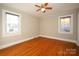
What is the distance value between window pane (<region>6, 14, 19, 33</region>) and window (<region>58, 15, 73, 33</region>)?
53cm

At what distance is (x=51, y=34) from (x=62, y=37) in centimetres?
14

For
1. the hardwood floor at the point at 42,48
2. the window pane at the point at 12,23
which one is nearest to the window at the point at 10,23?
the window pane at the point at 12,23

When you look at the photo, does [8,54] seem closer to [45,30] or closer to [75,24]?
[45,30]

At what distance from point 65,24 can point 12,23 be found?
631 mm

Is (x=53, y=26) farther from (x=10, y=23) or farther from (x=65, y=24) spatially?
(x=10, y=23)

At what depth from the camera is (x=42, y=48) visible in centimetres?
92

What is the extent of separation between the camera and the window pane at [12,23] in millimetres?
822

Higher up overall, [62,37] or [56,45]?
[62,37]

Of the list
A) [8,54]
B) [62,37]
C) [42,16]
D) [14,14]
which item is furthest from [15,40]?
[62,37]

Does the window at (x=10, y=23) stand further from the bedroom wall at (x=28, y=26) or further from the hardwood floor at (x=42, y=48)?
the hardwood floor at (x=42, y=48)

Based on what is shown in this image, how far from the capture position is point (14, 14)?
847 millimetres

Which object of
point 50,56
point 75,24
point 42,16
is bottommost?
point 50,56

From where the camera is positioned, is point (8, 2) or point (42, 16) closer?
point (8, 2)

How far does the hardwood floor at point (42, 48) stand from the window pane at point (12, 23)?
0.63 feet
